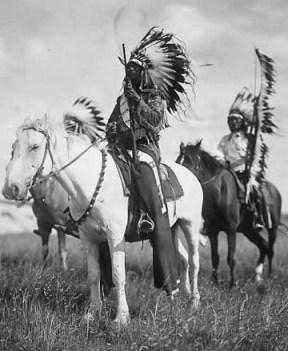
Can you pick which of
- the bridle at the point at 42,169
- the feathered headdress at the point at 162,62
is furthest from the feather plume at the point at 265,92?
the bridle at the point at 42,169

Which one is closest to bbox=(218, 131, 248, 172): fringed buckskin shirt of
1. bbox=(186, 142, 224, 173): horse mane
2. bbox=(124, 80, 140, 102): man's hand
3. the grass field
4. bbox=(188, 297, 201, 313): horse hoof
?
bbox=(186, 142, 224, 173): horse mane

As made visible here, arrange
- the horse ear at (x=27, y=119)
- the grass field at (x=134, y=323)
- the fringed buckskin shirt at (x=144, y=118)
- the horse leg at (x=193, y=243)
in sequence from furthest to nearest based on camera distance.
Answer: the horse leg at (x=193, y=243)
the fringed buckskin shirt at (x=144, y=118)
the horse ear at (x=27, y=119)
the grass field at (x=134, y=323)

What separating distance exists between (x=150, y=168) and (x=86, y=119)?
3.08 feet

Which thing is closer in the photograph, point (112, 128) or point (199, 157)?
point (112, 128)

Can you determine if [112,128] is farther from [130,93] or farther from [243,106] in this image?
[243,106]

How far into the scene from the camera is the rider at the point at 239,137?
11.5 metres

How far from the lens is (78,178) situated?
21.4ft

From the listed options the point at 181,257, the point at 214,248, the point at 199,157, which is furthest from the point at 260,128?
the point at 181,257

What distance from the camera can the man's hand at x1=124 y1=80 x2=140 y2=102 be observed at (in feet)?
22.2

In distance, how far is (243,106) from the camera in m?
11.6

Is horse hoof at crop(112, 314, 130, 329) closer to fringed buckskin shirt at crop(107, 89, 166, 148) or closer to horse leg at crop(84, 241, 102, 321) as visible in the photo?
horse leg at crop(84, 241, 102, 321)

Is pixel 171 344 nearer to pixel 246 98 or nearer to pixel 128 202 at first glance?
pixel 128 202

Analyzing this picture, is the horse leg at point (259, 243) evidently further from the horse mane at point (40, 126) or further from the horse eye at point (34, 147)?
the horse eye at point (34, 147)

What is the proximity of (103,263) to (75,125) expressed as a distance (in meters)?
1.48
